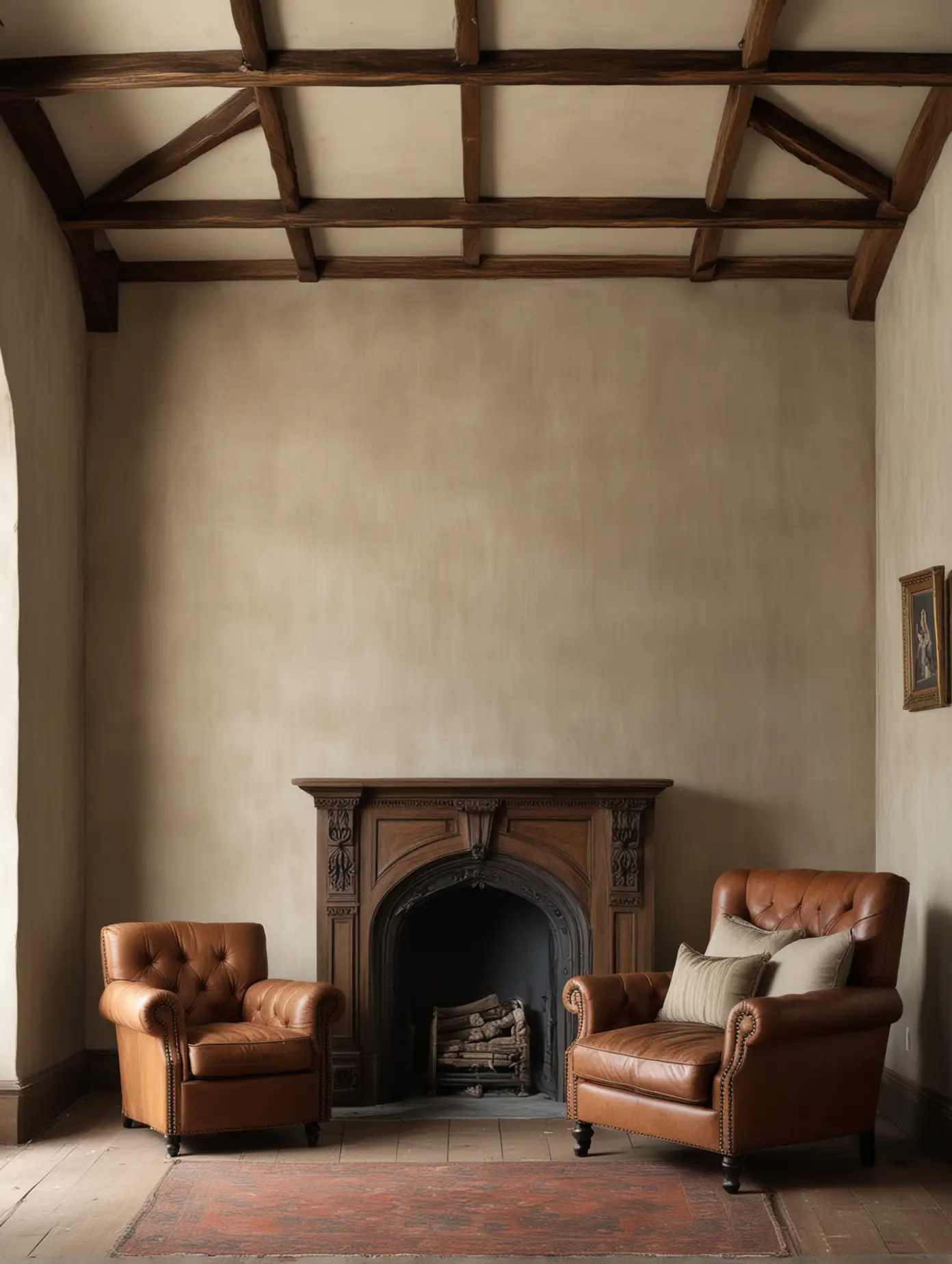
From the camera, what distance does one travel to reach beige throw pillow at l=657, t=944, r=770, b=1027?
5.37 meters

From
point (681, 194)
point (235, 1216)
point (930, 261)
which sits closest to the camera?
point (235, 1216)

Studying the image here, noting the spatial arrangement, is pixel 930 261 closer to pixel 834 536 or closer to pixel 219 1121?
pixel 834 536

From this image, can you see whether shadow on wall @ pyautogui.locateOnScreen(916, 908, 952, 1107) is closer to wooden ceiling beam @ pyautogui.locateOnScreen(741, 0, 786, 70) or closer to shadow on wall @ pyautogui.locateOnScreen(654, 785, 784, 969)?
shadow on wall @ pyautogui.locateOnScreen(654, 785, 784, 969)

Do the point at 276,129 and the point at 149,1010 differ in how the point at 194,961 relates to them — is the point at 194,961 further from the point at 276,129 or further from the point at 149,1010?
the point at 276,129

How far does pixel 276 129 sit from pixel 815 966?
3885mm

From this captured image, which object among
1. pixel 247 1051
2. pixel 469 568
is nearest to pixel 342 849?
pixel 247 1051

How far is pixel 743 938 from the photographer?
Result: 5.67 meters

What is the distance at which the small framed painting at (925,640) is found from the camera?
18.6ft

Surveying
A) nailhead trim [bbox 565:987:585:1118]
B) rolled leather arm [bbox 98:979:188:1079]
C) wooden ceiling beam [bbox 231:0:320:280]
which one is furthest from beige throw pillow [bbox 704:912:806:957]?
wooden ceiling beam [bbox 231:0:320:280]

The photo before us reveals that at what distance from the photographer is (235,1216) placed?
460cm

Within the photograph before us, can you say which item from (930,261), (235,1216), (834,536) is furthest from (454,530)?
(235,1216)

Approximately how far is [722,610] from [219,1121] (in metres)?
3.28

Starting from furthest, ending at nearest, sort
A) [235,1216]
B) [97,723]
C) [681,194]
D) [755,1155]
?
[97,723], [681,194], [755,1155], [235,1216]

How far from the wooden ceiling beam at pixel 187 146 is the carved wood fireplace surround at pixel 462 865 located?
108 inches
